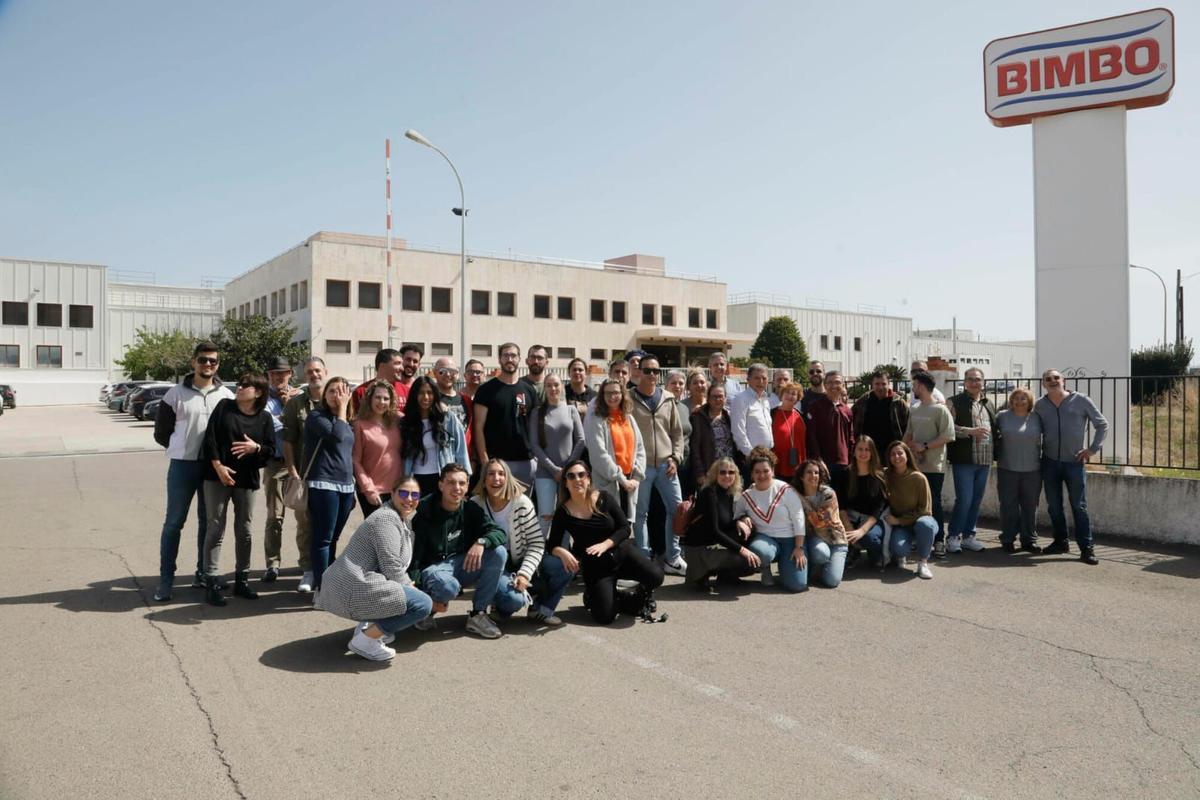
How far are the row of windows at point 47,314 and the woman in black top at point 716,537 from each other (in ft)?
188

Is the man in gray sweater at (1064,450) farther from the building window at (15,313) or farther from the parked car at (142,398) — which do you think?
the building window at (15,313)

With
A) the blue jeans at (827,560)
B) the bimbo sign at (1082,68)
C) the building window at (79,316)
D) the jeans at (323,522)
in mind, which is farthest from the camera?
the building window at (79,316)

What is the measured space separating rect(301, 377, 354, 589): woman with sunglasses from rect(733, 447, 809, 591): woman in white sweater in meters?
3.28

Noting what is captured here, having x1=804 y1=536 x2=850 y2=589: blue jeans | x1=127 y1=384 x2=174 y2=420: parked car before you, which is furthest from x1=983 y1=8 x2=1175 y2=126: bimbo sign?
x1=127 y1=384 x2=174 y2=420: parked car

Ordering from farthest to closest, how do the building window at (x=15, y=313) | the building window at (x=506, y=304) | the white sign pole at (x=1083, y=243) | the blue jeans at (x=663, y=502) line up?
1. the building window at (x=15, y=313)
2. the building window at (x=506, y=304)
3. the white sign pole at (x=1083, y=243)
4. the blue jeans at (x=663, y=502)

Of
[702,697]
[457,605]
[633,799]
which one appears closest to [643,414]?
[457,605]

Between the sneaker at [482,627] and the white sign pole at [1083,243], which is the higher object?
the white sign pole at [1083,243]

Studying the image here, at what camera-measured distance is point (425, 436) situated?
6.86m

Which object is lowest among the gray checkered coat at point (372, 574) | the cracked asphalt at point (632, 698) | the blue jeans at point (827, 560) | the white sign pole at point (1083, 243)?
the cracked asphalt at point (632, 698)

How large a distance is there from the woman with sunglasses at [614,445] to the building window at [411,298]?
36.9 meters

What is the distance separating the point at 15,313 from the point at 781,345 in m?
46.3

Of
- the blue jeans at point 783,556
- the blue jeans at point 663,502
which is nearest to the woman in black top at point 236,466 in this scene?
the blue jeans at point 663,502

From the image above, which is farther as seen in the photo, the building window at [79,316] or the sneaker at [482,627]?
the building window at [79,316]

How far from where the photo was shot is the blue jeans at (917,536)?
768cm
